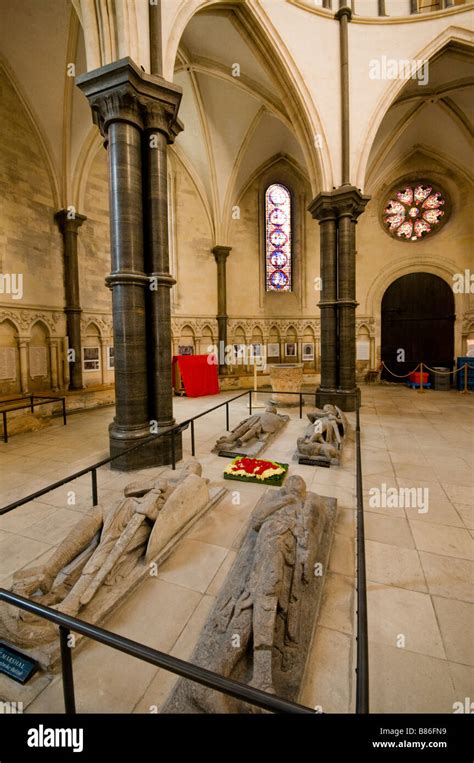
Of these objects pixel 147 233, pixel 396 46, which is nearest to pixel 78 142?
pixel 147 233

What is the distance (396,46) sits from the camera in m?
8.67

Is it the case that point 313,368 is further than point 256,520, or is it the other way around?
point 313,368

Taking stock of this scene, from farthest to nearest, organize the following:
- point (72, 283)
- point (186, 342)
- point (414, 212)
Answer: point (414, 212), point (186, 342), point (72, 283)

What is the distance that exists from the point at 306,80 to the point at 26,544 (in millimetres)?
10678

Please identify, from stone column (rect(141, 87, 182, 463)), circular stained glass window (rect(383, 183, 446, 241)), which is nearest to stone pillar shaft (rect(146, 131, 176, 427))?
stone column (rect(141, 87, 182, 463))

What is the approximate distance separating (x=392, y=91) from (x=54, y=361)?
37.7 feet

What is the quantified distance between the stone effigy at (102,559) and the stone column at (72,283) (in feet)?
27.1

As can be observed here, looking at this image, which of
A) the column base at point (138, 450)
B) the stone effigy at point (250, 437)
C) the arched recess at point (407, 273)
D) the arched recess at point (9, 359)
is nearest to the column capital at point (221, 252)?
the arched recess at point (407, 273)

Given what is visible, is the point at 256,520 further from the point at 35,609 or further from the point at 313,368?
the point at 313,368

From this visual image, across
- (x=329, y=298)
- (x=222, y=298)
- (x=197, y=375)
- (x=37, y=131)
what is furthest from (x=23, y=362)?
(x=329, y=298)

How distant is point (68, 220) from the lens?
9898mm

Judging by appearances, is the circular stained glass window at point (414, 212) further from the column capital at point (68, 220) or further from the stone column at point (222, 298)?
the column capital at point (68, 220)

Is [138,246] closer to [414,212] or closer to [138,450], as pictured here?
[138,450]

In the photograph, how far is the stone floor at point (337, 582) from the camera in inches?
69.2
